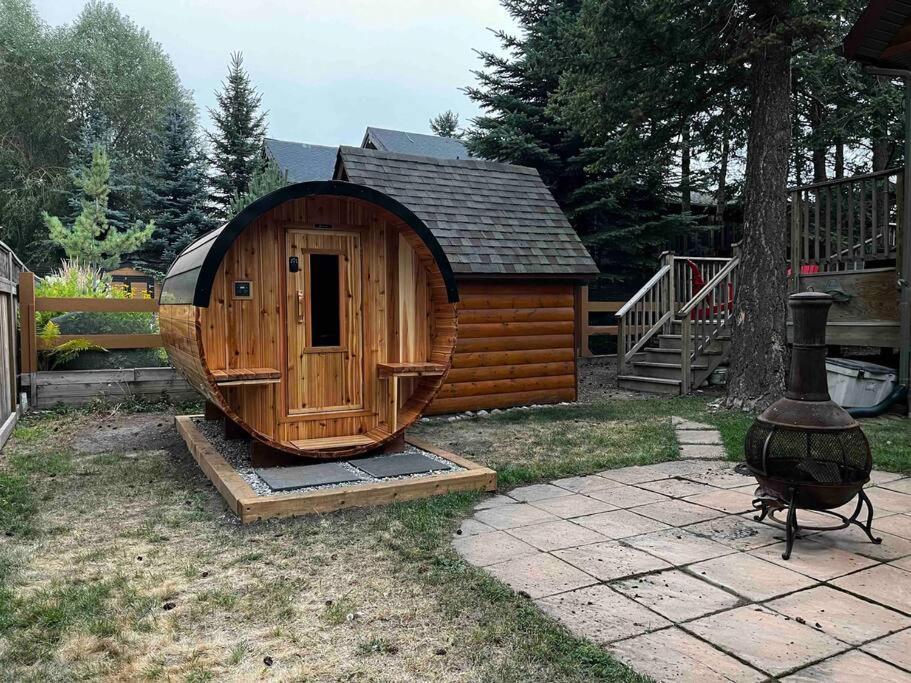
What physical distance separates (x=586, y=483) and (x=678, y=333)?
6620mm

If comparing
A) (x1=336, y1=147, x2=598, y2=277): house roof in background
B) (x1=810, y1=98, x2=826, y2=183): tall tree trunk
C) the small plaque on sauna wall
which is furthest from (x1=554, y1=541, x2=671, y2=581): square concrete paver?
(x1=810, y1=98, x2=826, y2=183): tall tree trunk

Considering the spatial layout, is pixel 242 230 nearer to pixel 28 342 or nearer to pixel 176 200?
pixel 28 342

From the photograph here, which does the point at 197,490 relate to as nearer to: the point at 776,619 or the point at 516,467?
the point at 516,467

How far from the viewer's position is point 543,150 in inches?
562

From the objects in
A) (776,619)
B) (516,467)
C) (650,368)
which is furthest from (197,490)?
(650,368)

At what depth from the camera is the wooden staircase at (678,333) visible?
33.5 ft

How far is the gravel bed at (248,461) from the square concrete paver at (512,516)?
0.72 m

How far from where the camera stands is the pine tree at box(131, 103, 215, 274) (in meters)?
23.2

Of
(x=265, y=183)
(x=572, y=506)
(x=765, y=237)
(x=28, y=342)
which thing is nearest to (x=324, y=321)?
(x=572, y=506)

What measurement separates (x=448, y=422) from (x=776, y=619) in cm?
571

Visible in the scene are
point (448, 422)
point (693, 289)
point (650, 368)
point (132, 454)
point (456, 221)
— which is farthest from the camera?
point (693, 289)

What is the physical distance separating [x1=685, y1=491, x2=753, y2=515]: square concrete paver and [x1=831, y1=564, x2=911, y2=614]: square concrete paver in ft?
3.63

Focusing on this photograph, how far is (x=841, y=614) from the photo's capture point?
3.02 meters

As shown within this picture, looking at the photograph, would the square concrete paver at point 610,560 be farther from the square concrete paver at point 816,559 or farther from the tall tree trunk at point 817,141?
the tall tree trunk at point 817,141
